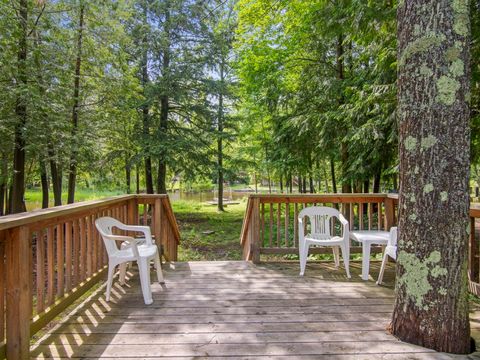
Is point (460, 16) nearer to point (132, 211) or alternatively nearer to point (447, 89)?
point (447, 89)

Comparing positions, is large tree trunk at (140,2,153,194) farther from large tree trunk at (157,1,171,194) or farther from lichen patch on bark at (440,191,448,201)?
lichen patch on bark at (440,191,448,201)

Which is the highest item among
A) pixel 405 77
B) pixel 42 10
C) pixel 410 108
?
pixel 42 10

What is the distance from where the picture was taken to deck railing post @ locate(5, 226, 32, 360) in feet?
6.30

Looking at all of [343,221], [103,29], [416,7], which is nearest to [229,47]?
[103,29]

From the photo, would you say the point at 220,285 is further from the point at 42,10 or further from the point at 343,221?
the point at 42,10

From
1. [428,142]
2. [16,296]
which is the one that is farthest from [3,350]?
[428,142]

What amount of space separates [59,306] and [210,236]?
21.9 feet

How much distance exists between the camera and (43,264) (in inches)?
90.1

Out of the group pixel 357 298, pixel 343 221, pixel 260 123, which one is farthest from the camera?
pixel 260 123

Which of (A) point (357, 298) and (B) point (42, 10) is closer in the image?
(A) point (357, 298)

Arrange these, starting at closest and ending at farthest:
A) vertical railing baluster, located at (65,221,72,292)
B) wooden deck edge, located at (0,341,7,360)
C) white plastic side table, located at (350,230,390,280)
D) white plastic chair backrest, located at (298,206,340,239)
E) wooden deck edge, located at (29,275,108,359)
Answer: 1. wooden deck edge, located at (0,341,7,360)
2. wooden deck edge, located at (29,275,108,359)
3. vertical railing baluster, located at (65,221,72,292)
4. white plastic side table, located at (350,230,390,280)
5. white plastic chair backrest, located at (298,206,340,239)

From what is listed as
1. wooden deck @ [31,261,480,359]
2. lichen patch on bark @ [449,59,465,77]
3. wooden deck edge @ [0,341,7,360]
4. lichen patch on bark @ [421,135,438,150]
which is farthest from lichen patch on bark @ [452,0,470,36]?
wooden deck edge @ [0,341,7,360]

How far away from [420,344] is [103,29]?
8638mm

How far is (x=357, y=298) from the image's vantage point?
3057mm
